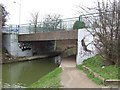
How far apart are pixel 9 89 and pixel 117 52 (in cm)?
544

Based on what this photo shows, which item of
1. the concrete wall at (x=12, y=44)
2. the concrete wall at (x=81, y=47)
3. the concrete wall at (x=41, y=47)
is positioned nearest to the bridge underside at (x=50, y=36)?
the concrete wall at (x=12, y=44)

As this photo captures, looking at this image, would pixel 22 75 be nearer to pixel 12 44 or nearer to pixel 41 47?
pixel 12 44

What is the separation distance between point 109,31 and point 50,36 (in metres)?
11.5

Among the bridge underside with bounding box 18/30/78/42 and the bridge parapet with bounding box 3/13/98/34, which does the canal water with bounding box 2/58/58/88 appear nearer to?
the bridge underside with bounding box 18/30/78/42

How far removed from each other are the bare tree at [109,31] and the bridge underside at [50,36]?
20.7 ft

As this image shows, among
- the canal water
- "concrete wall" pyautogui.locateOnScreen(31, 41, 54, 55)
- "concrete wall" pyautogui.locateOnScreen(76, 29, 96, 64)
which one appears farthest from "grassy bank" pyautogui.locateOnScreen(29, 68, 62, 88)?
"concrete wall" pyautogui.locateOnScreen(31, 41, 54, 55)

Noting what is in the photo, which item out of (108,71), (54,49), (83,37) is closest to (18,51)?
(54,49)

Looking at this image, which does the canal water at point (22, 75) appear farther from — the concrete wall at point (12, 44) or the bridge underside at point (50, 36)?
the concrete wall at point (12, 44)

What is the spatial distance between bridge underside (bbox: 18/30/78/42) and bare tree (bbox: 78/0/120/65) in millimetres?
6306

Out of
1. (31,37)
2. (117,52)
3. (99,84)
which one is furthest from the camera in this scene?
(31,37)

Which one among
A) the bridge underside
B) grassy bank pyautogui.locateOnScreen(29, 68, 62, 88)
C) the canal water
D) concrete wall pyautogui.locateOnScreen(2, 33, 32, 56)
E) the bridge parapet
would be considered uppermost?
the bridge parapet

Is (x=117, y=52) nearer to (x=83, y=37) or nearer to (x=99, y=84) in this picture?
(x=99, y=84)

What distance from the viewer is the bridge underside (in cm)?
1962

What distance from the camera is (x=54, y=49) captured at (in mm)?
34281
